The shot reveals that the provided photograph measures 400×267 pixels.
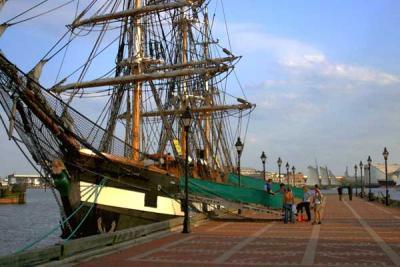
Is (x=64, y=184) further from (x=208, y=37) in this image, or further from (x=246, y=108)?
(x=208, y=37)

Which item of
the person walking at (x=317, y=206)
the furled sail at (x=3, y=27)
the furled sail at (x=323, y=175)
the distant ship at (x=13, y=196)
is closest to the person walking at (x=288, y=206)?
the person walking at (x=317, y=206)

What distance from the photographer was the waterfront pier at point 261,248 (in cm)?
1161

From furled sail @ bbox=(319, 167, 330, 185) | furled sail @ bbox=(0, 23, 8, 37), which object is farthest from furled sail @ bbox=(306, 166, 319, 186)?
furled sail @ bbox=(0, 23, 8, 37)

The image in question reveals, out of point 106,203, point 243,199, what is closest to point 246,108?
point 243,199

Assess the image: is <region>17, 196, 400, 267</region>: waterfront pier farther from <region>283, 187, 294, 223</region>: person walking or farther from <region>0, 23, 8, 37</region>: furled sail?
<region>0, 23, 8, 37</region>: furled sail

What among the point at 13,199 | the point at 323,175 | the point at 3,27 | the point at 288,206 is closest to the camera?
the point at 3,27

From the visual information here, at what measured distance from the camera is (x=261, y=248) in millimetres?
13812

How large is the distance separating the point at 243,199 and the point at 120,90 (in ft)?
38.0

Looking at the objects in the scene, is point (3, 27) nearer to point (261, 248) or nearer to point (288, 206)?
point (261, 248)

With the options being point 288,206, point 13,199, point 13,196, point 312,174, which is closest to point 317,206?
point 288,206

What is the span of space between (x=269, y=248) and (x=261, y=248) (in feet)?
0.65

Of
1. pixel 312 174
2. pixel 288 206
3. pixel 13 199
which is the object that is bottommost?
pixel 13 199

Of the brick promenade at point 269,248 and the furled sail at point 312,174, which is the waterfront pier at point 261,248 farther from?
the furled sail at point 312,174

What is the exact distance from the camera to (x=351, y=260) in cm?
1166
